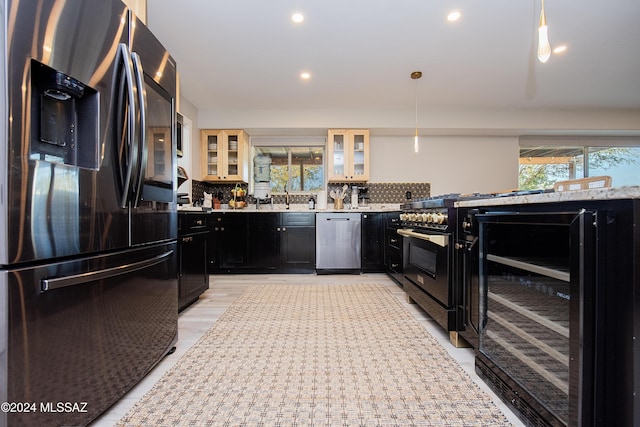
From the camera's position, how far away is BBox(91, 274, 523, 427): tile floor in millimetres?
1226

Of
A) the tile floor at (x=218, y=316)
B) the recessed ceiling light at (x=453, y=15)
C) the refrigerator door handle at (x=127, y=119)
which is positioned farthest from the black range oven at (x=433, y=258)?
the refrigerator door handle at (x=127, y=119)

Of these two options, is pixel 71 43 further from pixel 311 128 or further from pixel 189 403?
pixel 311 128

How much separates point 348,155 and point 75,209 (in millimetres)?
3701

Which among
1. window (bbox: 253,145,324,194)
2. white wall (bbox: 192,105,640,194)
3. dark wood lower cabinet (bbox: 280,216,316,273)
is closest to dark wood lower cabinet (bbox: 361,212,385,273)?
dark wood lower cabinet (bbox: 280,216,316,273)

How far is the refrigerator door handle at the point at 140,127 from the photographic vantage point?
3.85 feet

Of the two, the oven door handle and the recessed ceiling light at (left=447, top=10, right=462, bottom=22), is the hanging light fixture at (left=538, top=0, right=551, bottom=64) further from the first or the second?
the oven door handle

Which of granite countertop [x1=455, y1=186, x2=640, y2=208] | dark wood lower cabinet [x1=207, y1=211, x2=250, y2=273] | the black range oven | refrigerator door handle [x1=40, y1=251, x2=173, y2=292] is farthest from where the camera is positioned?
dark wood lower cabinet [x1=207, y1=211, x2=250, y2=273]

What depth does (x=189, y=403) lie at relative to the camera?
1230mm

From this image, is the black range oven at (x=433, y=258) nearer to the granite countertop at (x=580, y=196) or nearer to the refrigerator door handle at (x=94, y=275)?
the granite countertop at (x=580, y=196)

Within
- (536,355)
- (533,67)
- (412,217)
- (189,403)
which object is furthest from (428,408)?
(533,67)

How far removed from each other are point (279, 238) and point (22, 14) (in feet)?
10.9

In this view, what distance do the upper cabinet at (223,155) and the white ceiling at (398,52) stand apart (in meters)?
0.48

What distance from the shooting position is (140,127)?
1.19 m

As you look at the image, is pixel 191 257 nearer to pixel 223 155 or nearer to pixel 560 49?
pixel 223 155
